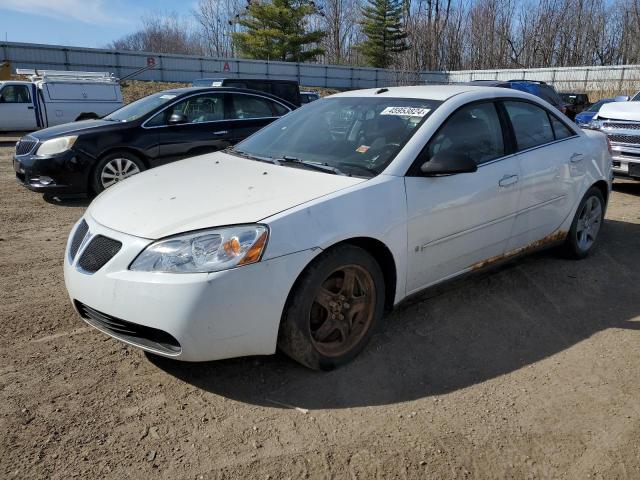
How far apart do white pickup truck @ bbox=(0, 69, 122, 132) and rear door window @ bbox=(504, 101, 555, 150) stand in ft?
46.1

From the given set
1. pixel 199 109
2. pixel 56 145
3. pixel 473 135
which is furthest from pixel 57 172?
pixel 473 135

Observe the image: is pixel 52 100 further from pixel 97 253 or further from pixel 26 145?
pixel 97 253

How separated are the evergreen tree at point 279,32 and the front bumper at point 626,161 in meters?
40.5

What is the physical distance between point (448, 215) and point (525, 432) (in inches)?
55.5

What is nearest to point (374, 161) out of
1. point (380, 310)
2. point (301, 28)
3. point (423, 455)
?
point (380, 310)

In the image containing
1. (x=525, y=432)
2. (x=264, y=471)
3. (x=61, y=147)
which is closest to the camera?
(x=264, y=471)

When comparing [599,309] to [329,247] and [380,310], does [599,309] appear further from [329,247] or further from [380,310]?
Result: [329,247]

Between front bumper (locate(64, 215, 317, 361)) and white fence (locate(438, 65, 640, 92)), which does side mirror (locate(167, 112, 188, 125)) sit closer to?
front bumper (locate(64, 215, 317, 361))

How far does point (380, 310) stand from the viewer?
10.8 ft

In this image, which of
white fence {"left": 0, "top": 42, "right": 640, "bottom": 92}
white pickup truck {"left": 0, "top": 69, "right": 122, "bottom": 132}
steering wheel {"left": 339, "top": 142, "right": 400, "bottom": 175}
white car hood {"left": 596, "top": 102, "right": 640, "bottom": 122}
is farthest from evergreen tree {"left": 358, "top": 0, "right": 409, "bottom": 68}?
steering wheel {"left": 339, "top": 142, "right": 400, "bottom": 175}

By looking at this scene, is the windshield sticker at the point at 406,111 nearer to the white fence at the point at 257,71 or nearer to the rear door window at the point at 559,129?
the rear door window at the point at 559,129

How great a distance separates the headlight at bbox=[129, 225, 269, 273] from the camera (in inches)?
103

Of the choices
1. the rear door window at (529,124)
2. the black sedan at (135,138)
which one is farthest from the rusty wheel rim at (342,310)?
the black sedan at (135,138)

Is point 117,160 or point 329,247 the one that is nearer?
point 329,247
